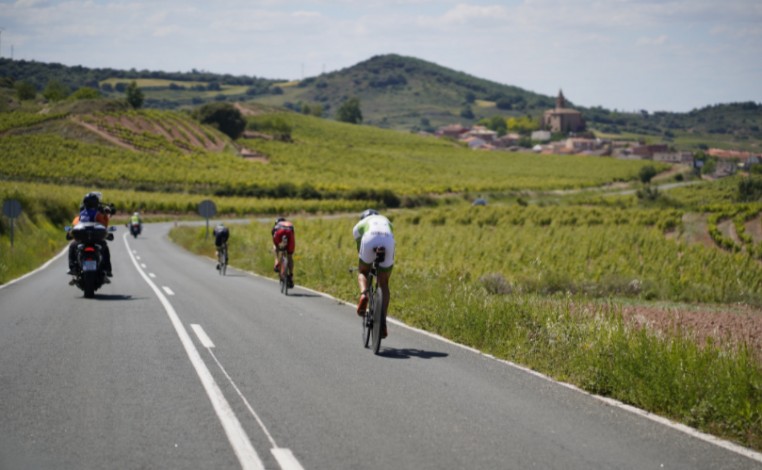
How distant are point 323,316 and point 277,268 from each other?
18.0 ft

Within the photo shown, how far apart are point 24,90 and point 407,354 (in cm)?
11436

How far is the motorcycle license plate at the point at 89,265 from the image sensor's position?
16.0 metres

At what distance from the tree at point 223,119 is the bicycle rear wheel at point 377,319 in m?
125

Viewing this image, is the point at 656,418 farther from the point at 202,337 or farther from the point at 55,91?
the point at 55,91

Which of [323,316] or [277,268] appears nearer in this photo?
[323,316]

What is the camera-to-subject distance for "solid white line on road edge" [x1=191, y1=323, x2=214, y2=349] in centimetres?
1075

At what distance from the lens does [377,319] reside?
10352 millimetres

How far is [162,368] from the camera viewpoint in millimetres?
9109

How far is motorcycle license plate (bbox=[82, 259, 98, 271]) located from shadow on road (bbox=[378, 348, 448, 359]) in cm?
772

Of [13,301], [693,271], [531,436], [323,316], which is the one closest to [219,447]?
[531,436]

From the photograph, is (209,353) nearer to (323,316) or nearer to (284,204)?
(323,316)

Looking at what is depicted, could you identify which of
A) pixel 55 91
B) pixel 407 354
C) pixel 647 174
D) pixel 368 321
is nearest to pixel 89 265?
pixel 368 321

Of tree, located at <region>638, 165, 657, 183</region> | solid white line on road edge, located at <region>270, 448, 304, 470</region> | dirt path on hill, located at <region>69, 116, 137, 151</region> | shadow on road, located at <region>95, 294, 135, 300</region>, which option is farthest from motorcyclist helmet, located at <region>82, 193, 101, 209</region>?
tree, located at <region>638, 165, 657, 183</region>

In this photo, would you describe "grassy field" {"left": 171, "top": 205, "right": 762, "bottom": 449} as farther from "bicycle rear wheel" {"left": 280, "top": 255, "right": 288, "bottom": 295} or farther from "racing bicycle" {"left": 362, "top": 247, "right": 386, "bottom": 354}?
"racing bicycle" {"left": 362, "top": 247, "right": 386, "bottom": 354}
